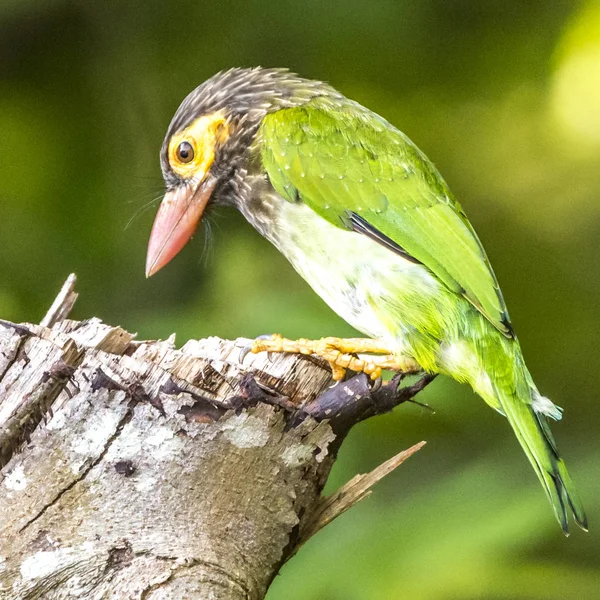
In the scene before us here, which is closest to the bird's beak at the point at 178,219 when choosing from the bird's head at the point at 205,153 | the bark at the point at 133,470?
the bird's head at the point at 205,153

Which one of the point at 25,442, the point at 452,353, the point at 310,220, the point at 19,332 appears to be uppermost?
the point at 19,332

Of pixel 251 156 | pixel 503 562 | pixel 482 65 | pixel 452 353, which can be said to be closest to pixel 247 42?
pixel 482 65

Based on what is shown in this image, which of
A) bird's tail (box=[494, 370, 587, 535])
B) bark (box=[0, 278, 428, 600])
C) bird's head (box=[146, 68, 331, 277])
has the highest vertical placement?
bird's head (box=[146, 68, 331, 277])

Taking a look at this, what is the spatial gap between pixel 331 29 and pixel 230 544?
2.41 metres

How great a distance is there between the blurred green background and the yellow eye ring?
2.83 feet

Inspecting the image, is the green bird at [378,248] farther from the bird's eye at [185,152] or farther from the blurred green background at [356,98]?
the blurred green background at [356,98]

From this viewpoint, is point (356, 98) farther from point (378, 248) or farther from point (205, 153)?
point (378, 248)

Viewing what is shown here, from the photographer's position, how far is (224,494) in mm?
1797

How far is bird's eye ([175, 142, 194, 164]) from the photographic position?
2516mm

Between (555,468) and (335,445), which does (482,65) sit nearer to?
(555,468)

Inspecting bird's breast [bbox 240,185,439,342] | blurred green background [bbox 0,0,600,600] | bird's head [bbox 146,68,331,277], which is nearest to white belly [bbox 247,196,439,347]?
bird's breast [bbox 240,185,439,342]

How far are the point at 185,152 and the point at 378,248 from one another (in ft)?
2.10

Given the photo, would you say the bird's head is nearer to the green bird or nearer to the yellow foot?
the green bird

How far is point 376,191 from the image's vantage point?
2.30m
